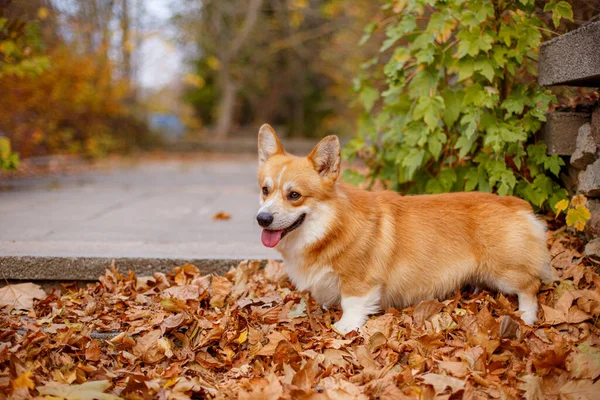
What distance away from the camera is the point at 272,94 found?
20312 millimetres

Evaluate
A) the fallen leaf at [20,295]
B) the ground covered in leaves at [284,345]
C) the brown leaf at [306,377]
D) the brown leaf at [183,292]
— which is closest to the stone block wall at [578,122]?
the ground covered in leaves at [284,345]

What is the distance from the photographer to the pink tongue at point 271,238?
9.50 feet

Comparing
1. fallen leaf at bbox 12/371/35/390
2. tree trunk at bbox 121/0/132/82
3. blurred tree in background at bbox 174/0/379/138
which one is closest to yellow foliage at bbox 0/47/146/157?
tree trunk at bbox 121/0/132/82

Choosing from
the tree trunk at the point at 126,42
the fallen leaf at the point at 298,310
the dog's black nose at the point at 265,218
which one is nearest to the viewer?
the dog's black nose at the point at 265,218

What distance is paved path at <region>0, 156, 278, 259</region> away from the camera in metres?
3.82

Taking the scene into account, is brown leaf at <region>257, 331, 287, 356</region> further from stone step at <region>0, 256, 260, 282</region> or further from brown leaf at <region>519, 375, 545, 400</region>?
brown leaf at <region>519, 375, 545, 400</region>

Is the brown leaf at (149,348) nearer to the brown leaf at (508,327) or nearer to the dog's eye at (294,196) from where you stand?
the dog's eye at (294,196)

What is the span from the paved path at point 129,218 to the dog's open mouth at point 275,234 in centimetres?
83

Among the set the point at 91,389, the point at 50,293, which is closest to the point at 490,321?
the point at 91,389

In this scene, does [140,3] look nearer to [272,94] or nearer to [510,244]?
[272,94]

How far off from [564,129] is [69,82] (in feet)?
33.9

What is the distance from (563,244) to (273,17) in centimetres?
1727

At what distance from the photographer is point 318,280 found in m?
2.98

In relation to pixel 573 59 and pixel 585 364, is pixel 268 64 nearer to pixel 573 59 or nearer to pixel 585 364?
pixel 573 59
